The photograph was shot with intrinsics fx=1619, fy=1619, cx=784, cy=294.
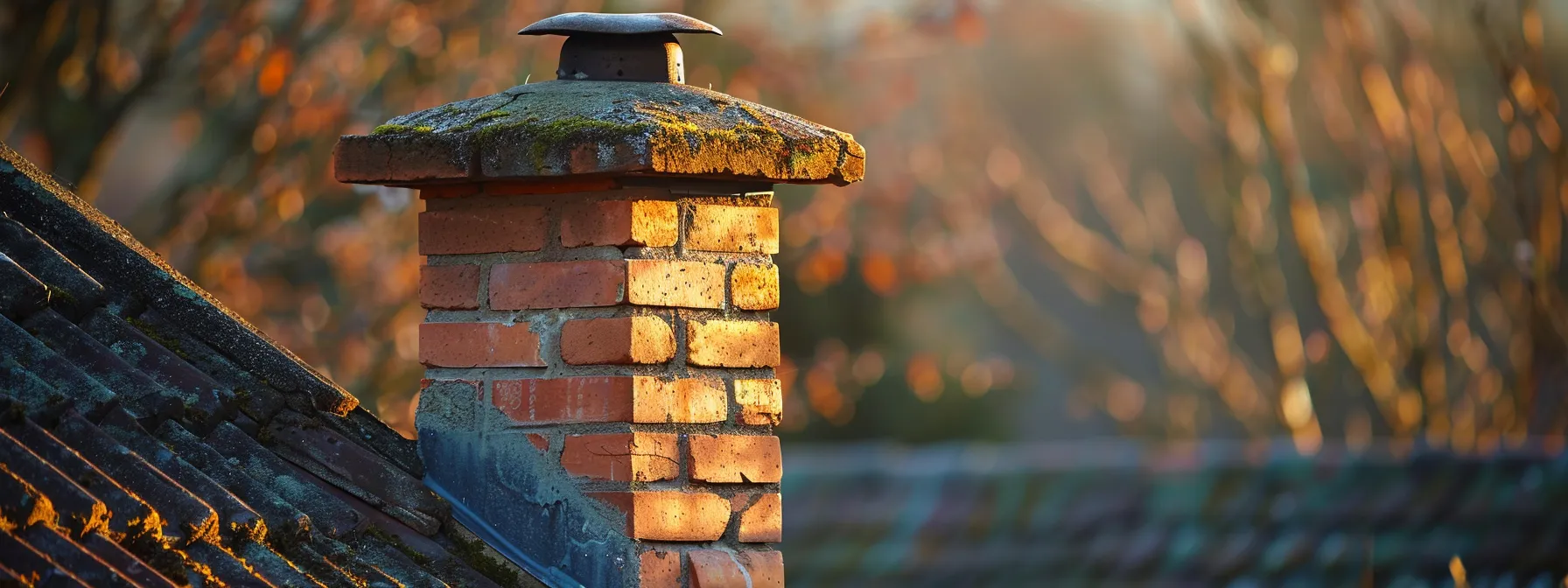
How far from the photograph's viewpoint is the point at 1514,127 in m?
7.62

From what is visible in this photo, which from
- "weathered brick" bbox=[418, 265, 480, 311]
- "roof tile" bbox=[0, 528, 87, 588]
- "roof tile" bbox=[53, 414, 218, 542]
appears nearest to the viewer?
"roof tile" bbox=[0, 528, 87, 588]

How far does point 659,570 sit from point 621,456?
18 cm

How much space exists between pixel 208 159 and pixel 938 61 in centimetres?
1352

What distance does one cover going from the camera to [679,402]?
8.07 ft

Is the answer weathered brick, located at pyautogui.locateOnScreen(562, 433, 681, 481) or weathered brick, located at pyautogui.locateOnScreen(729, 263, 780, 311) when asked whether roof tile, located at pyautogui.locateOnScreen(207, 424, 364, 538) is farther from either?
weathered brick, located at pyautogui.locateOnScreen(729, 263, 780, 311)

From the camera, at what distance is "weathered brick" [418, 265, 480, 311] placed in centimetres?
255

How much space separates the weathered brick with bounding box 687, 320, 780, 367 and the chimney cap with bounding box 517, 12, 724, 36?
1.58 feet

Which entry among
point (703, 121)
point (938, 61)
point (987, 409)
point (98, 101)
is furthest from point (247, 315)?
point (938, 61)

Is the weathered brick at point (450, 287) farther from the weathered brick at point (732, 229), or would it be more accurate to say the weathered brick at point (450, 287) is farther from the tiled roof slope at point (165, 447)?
the weathered brick at point (732, 229)

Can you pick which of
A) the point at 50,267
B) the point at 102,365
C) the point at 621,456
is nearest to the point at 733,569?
the point at 621,456

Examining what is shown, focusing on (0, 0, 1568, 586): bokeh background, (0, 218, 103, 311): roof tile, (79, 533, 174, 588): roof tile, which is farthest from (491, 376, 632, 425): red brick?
(0, 0, 1568, 586): bokeh background

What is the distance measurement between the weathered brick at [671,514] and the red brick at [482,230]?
0.41 meters

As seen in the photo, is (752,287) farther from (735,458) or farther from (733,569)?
(733,569)

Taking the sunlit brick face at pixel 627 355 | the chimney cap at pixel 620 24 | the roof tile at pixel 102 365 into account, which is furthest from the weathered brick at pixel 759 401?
the roof tile at pixel 102 365
